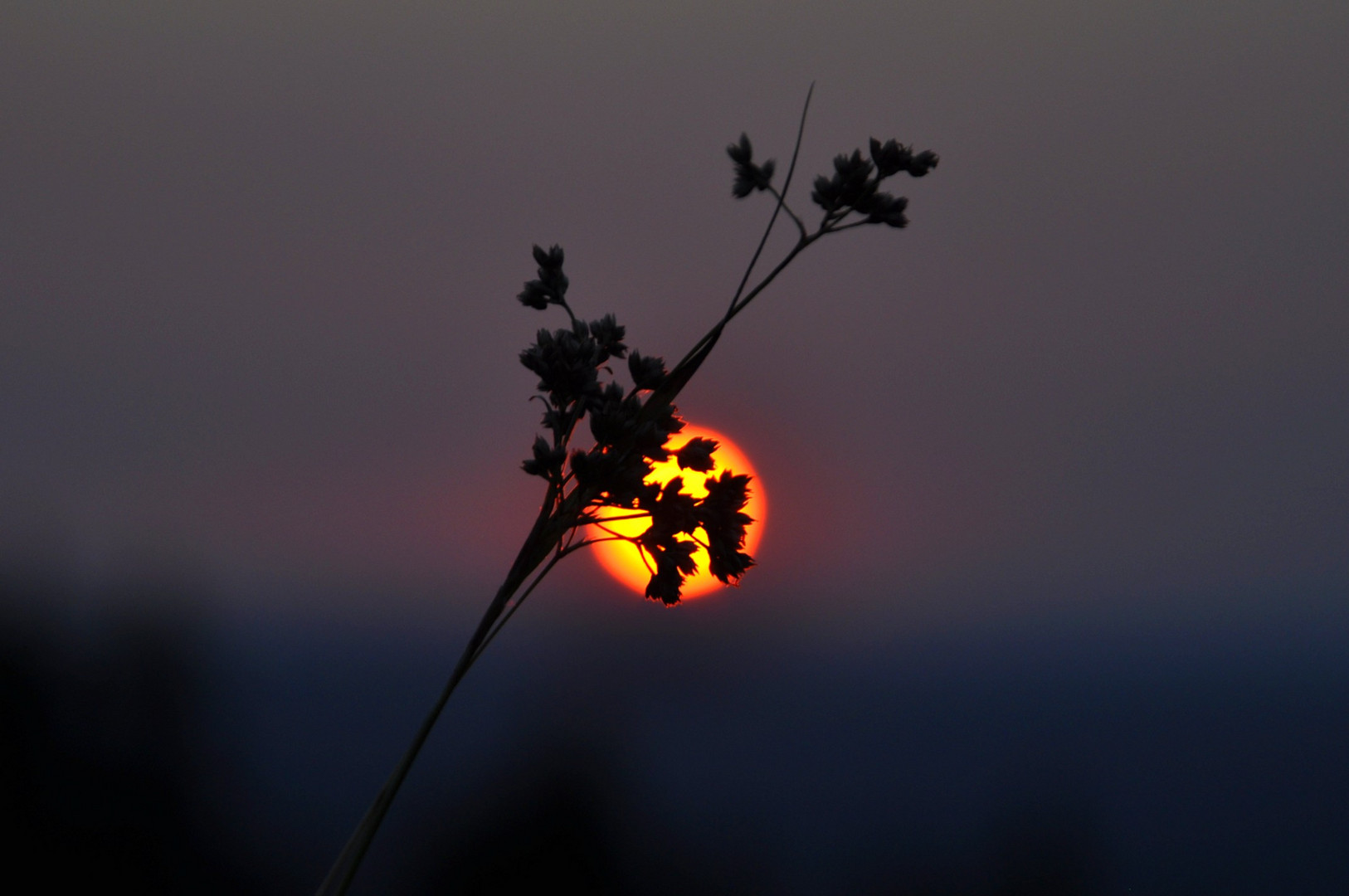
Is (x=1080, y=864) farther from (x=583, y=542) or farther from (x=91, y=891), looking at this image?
(x=583, y=542)

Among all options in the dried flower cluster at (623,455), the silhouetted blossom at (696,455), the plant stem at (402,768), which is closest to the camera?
the plant stem at (402,768)

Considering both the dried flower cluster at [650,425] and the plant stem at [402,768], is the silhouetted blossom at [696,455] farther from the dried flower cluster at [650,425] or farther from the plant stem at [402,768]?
the plant stem at [402,768]

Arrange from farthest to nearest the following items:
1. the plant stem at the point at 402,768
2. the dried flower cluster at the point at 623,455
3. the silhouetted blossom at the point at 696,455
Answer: the silhouetted blossom at the point at 696,455 < the dried flower cluster at the point at 623,455 < the plant stem at the point at 402,768

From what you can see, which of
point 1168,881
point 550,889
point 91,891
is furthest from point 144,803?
point 1168,881

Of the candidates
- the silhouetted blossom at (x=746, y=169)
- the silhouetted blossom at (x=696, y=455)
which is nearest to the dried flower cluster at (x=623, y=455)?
the silhouetted blossom at (x=696, y=455)

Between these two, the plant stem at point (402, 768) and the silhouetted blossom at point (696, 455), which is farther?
the silhouetted blossom at point (696, 455)

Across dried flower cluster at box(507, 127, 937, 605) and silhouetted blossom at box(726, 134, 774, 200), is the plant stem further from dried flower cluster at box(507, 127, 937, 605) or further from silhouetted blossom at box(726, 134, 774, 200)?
silhouetted blossom at box(726, 134, 774, 200)

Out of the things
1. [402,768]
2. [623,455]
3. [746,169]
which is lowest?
[402,768]

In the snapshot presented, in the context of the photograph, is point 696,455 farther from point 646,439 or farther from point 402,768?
point 402,768

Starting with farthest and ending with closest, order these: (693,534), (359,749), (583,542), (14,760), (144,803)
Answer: (144,803), (14,760), (359,749), (693,534), (583,542)

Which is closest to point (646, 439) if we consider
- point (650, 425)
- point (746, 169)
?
point (650, 425)

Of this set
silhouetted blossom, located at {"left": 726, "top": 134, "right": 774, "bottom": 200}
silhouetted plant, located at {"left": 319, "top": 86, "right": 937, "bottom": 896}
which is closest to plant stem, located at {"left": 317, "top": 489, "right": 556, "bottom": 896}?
silhouetted plant, located at {"left": 319, "top": 86, "right": 937, "bottom": 896}
